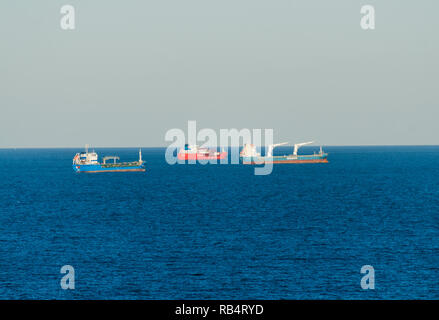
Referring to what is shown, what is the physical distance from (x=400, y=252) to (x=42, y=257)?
41275mm

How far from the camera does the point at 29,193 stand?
500ft

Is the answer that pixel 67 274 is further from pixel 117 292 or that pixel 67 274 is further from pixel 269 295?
pixel 269 295

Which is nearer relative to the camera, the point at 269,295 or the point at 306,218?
the point at 269,295

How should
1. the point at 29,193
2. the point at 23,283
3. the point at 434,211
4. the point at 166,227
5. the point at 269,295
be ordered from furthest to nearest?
the point at 29,193 → the point at 434,211 → the point at 166,227 → the point at 23,283 → the point at 269,295

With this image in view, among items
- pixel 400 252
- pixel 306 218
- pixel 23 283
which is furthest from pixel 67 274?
pixel 306 218

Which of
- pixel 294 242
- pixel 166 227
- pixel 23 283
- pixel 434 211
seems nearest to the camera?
pixel 23 283

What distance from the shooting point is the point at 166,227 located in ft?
275

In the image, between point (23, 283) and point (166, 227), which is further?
point (166, 227)

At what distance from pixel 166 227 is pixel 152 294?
37.3 meters
